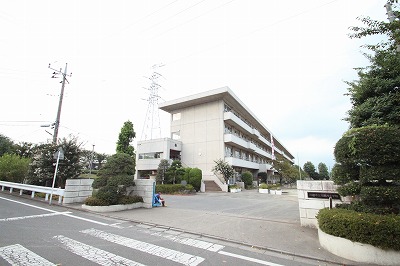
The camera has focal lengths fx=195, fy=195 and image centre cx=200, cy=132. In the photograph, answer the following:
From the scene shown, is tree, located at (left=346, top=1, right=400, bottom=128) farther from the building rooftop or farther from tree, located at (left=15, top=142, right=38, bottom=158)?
tree, located at (left=15, top=142, right=38, bottom=158)

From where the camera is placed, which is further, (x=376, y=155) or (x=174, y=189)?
(x=174, y=189)

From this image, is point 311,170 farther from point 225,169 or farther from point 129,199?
point 129,199

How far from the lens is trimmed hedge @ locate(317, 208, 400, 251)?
365cm

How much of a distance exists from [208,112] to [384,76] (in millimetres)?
22092

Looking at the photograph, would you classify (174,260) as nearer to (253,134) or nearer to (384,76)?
(384,76)

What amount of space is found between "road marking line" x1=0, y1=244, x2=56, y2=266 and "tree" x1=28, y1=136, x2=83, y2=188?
9627 millimetres

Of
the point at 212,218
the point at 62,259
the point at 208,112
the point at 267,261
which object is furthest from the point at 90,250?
the point at 208,112

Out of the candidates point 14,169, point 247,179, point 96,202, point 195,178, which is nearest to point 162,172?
point 195,178

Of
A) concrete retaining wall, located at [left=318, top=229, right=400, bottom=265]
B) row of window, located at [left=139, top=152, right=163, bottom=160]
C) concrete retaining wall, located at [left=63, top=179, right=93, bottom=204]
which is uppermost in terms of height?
row of window, located at [left=139, top=152, right=163, bottom=160]

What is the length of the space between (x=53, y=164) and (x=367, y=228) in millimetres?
15259

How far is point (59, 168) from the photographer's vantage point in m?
12.7

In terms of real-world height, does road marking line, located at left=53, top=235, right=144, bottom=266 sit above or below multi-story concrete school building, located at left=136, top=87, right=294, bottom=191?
below

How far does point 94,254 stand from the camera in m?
4.10

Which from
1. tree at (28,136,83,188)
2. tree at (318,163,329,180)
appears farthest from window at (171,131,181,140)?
tree at (318,163,329,180)
